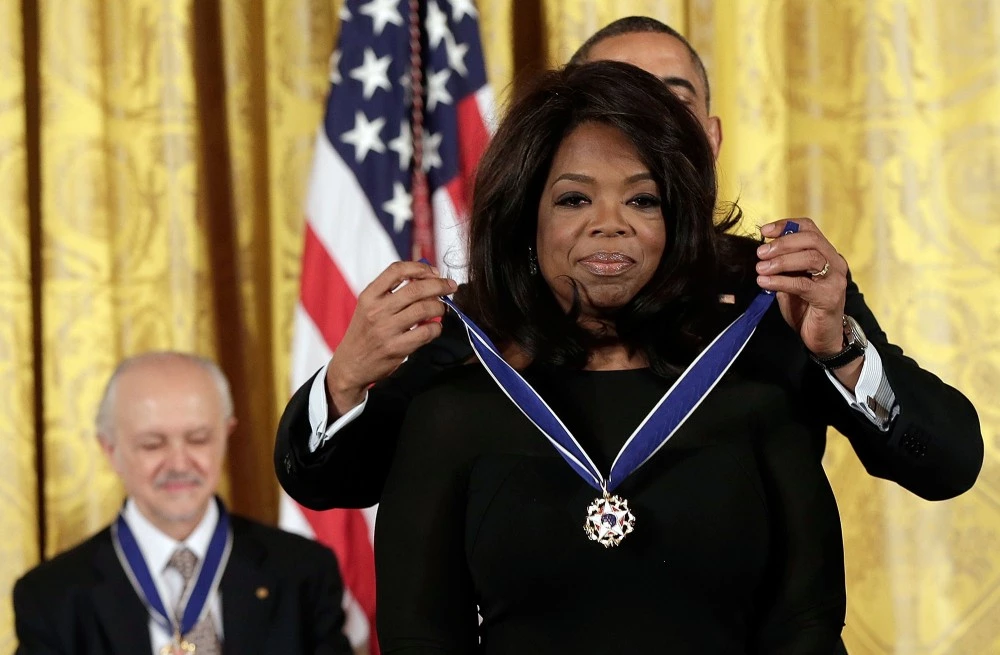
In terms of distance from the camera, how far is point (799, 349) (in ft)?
5.61

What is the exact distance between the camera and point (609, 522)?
4.75 feet

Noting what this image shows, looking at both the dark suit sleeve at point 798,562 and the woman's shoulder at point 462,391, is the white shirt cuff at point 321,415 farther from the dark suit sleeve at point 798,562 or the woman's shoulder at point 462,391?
the dark suit sleeve at point 798,562

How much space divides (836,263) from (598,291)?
0.94ft

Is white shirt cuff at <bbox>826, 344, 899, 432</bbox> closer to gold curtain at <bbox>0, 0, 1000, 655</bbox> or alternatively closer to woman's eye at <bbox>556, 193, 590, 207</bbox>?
woman's eye at <bbox>556, 193, 590, 207</bbox>

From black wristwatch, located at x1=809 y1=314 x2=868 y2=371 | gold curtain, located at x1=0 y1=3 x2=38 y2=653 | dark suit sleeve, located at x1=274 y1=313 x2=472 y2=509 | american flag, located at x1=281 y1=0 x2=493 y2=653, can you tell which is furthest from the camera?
gold curtain, located at x1=0 y1=3 x2=38 y2=653

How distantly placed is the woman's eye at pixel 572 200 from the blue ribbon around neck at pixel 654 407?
0.20 metres

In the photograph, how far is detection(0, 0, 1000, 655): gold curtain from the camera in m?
3.74

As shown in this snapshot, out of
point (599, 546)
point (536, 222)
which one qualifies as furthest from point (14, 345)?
point (599, 546)

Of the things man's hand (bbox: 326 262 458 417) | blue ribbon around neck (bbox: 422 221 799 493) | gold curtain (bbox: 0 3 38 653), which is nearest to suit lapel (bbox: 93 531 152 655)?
gold curtain (bbox: 0 3 38 653)

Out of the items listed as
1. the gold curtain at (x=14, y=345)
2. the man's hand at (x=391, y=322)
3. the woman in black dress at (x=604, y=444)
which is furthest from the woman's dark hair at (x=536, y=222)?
the gold curtain at (x=14, y=345)

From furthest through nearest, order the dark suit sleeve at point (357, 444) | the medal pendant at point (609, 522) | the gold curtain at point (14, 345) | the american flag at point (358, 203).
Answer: the gold curtain at point (14, 345), the american flag at point (358, 203), the dark suit sleeve at point (357, 444), the medal pendant at point (609, 522)

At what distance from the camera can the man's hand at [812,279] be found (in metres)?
1.52

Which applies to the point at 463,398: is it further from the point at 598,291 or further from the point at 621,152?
the point at 621,152

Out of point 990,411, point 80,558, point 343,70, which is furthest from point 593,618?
point 990,411
